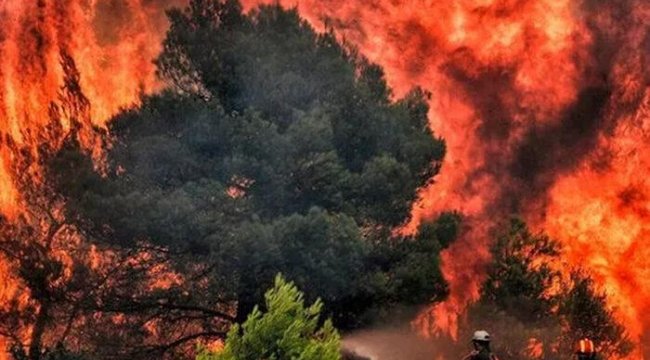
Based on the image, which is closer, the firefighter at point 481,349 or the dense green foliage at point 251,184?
the firefighter at point 481,349

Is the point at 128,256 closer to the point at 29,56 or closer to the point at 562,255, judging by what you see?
the point at 29,56

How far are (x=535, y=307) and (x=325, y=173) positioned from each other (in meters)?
8.85

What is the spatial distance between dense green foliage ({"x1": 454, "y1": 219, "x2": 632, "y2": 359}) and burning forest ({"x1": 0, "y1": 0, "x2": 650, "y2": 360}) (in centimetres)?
7

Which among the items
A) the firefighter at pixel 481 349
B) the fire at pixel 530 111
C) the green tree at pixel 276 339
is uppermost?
the fire at pixel 530 111

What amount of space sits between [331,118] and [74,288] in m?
7.98

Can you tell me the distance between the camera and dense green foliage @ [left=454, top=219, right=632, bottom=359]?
2953cm

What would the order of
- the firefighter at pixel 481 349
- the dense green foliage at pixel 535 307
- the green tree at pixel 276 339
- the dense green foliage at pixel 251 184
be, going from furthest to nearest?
the dense green foliage at pixel 535 307
the dense green foliage at pixel 251 184
the firefighter at pixel 481 349
the green tree at pixel 276 339

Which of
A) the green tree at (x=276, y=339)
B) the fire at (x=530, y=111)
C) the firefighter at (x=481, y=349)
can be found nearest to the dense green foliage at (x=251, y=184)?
the firefighter at (x=481, y=349)

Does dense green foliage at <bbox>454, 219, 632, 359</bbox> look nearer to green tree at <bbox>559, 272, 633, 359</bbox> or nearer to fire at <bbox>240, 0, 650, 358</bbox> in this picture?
green tree at <bbox>559, 272, 633, 359</bbox>

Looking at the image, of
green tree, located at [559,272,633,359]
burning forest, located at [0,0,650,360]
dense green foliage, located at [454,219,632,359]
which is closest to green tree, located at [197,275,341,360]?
burning forest, located at [0,0,650,360]

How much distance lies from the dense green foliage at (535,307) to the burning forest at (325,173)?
7 centimetres

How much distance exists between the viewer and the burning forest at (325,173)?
24.7 metres

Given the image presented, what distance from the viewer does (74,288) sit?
82.5 feet

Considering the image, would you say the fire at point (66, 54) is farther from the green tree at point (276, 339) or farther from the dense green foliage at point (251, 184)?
the green tree at point (276, 339)
